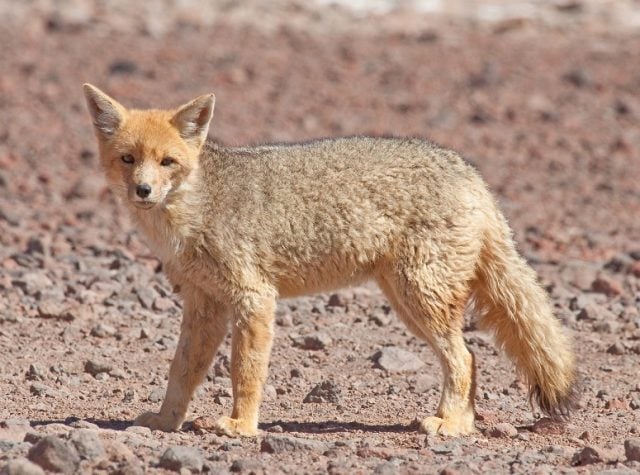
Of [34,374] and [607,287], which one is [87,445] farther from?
[607,287]

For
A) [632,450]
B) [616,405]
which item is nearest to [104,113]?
[632,450]

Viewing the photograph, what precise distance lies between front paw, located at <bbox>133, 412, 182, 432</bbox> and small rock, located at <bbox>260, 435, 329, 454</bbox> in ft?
3.51

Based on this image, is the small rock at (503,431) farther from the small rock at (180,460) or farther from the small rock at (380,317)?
the small rock at (380,317)

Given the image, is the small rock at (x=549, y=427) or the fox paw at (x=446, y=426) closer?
the fox paw at (x=446, y=426)

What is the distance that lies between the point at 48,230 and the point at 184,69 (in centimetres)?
819

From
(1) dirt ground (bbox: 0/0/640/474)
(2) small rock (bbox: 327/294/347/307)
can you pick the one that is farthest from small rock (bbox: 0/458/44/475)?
(2) small rock (bbox: 327/294/347/307)

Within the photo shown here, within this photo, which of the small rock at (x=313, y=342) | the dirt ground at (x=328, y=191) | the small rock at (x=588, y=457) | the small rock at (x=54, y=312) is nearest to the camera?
the small rock at (x=588, y=457)

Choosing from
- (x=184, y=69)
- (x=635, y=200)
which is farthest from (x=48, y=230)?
(x=184, y=69)

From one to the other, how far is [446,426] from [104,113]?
2734 mm

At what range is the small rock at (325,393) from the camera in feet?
29.1

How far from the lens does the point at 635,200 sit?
16094 millimetres

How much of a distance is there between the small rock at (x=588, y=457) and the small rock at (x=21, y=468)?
9.01 feet

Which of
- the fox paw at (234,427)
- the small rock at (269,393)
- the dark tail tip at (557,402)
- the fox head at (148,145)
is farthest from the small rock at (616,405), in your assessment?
the fox head at (148,145)

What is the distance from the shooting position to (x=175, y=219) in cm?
812
